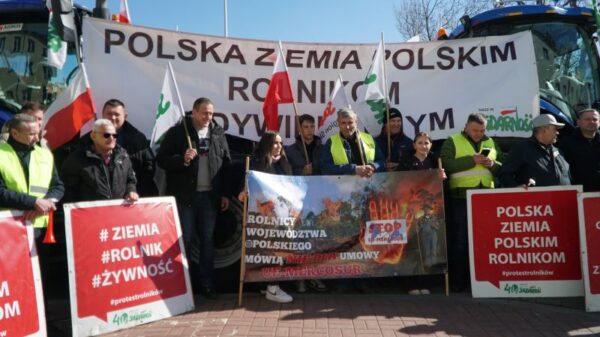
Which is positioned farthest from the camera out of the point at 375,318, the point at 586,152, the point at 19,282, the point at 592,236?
the point at 586,152

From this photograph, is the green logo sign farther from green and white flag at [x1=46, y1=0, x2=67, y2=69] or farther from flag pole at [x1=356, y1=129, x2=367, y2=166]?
green and white flag at [x1=46, y1=0, x2=67, y2=69]

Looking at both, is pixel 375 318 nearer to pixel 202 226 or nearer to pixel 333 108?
pixel 202 226

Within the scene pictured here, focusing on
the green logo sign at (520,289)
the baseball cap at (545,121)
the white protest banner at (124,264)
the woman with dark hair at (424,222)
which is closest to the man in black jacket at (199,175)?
the white protest banner at (124,264)

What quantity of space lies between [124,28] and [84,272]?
2.97 metres

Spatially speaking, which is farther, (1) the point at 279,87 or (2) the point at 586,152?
(1) the point at 279,87

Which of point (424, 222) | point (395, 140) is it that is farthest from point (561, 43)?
point (424, 222)

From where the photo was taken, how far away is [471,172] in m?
5.12

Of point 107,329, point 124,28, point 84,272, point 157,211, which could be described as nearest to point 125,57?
point 124,28

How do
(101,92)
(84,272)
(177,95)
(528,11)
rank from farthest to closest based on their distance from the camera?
(528,11)
(101,92)
(177,95)
(84,272)

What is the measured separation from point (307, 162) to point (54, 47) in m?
2.88

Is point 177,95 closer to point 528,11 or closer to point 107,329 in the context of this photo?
point 107,329

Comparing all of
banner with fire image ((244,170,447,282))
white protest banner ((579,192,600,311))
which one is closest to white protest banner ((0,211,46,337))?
banner with fire image ((244,170,447,282))

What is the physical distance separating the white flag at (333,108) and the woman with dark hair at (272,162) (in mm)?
889

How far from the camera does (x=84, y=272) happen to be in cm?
396
